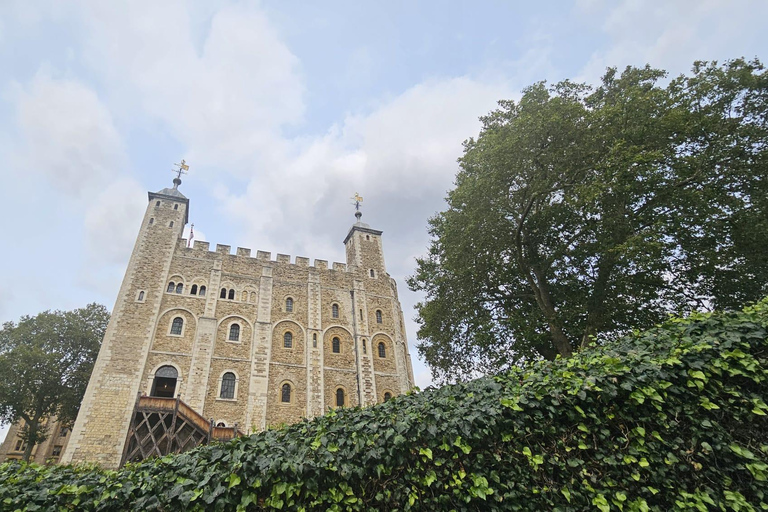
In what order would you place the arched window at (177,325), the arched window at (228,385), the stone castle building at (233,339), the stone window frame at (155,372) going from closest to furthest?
the stone castle building at (233,339)
the stone window frame at (155,372)
the arched window at (228,385)
the arched window at (177,325)

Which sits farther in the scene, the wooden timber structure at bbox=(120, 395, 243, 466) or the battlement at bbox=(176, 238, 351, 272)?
the battlement at bbox=(176, 238, 351, 272)

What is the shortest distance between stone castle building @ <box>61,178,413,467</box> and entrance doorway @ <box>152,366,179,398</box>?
0.05 m

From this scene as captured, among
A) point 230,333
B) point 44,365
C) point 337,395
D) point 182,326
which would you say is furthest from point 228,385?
point 44,365

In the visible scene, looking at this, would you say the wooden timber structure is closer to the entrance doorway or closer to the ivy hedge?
the entrance doorway

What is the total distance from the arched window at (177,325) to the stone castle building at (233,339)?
63 mm

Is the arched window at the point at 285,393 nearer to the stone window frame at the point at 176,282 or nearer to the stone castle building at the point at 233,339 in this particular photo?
the stone castle building at the point at 233,339

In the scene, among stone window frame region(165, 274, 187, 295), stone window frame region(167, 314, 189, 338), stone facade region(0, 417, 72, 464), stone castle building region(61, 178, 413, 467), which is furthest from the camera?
stone facade region(0, 417, 72, 464)

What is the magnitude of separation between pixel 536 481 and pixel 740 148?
11491 millimetres

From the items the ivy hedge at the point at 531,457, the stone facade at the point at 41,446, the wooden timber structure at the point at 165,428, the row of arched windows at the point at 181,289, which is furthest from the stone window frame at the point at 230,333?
the ivy hedge at the point at 531,457

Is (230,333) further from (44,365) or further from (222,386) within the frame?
(44,365)

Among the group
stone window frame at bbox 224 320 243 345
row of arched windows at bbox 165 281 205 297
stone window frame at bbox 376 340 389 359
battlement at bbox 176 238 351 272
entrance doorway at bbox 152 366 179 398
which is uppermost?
battlement at bbox 176 238 351 272

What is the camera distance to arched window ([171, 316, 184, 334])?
2303 centimetres

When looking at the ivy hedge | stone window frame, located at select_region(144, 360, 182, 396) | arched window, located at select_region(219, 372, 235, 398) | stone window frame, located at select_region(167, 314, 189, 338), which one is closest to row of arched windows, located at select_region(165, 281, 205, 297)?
stone window frame, located at select_region(167, 314, 189, 338)

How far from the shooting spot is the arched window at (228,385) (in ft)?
73.0
